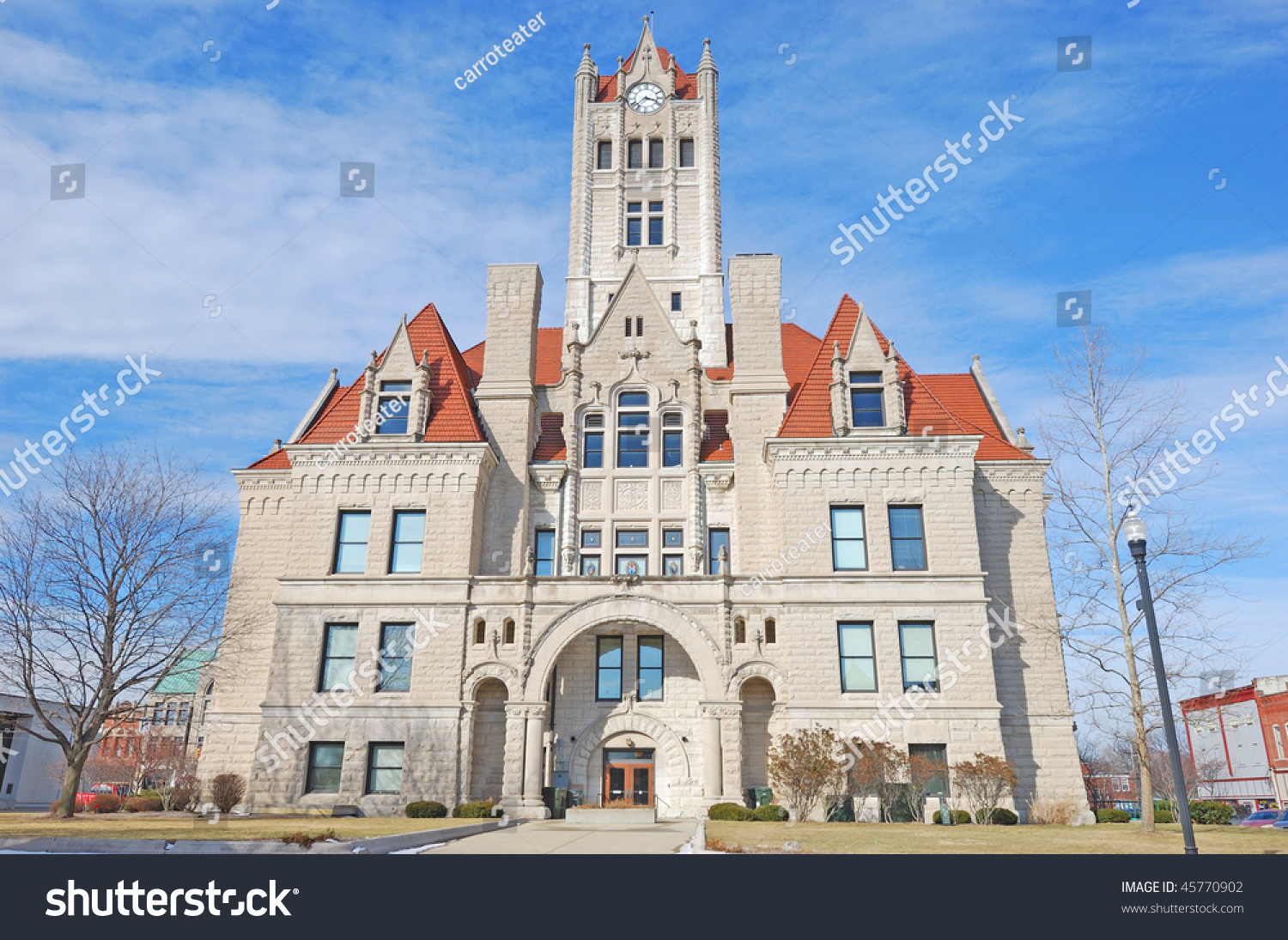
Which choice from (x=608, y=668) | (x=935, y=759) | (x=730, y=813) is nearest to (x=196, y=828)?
(x=730, y=813)

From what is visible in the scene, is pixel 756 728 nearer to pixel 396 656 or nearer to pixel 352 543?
pixel 396 656

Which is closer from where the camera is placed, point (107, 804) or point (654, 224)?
point (107, 804)

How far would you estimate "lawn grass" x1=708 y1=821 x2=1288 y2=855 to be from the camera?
48.7 ft

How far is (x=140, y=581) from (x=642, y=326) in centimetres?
2052

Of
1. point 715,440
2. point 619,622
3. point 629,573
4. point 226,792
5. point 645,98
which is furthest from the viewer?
point 645,98

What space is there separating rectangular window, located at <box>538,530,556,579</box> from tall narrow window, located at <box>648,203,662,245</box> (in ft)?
58.8

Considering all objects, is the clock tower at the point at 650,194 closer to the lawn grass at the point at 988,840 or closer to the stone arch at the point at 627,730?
the stone arch at the point at 627,730

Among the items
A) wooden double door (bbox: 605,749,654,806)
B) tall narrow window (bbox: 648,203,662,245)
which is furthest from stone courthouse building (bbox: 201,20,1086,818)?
tall narrow window (bbox: 648,203,662,245)

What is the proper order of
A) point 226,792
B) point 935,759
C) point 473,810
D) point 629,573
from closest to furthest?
point 473,810 < point 226,792 < point 935,759 < point 629,573

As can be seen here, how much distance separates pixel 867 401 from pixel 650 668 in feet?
40.7

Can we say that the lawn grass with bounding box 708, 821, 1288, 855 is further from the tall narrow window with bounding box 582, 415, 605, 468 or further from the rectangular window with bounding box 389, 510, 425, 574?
the tall narrow window with bounding box 582, 415, 605, 468
